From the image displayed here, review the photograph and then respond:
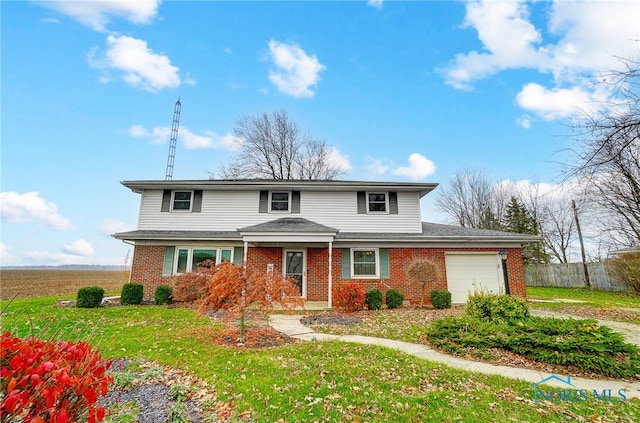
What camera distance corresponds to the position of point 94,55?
33.2 feet

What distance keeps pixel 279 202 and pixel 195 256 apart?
15.0 feet

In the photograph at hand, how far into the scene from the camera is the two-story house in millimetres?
12977

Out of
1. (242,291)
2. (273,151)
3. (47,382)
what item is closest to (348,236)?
(242,291)

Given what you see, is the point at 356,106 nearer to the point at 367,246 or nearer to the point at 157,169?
the point at 367,246

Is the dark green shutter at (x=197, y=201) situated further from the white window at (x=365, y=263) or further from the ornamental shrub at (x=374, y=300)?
the ornamental shrub at (x=374, y=300)

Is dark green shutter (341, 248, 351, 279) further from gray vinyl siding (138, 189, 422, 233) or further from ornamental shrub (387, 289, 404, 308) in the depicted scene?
ornamental shrub (387, 289, 404, 308)

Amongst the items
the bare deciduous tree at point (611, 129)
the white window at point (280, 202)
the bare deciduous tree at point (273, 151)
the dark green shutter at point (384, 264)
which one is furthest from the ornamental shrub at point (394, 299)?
the bare deciduous tree at point (273, 151)

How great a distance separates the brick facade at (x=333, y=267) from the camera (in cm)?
1288

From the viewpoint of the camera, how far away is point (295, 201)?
1439 cm

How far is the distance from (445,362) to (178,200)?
43.0ft

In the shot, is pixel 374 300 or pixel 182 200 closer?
pixel 374 300

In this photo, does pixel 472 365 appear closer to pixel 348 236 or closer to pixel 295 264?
pixel 348 236

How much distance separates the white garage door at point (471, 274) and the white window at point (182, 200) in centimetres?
1242

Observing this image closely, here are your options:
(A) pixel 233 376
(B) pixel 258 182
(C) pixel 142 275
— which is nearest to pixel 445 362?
(A) pixel 233 376
